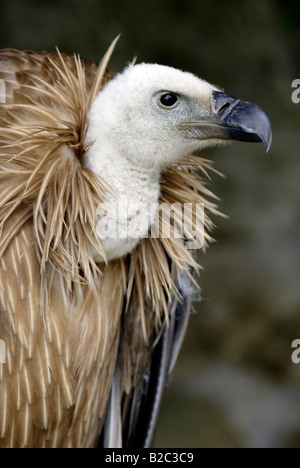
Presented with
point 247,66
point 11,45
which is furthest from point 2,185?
point 247,66

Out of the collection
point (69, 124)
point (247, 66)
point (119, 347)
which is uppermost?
point (247, 66)

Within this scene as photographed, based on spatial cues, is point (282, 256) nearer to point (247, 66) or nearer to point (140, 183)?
point (247, 66)

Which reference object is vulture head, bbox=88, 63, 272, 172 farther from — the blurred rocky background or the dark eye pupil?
the blurred rocky background

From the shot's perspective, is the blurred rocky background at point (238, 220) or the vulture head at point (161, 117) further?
the blurred rocky background at point (238, 220)

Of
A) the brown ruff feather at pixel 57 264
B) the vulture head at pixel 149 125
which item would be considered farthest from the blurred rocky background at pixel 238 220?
the vulture head at pixel 149 125

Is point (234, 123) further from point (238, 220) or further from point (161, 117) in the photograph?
point (238, 220)

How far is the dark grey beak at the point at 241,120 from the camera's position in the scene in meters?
1.19

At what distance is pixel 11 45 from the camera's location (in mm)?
2654

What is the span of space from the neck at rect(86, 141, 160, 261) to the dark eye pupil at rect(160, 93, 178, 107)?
12 cm

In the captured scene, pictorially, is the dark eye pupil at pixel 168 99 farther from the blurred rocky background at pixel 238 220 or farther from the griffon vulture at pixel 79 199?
the blurred rocky background at pixel 238 220

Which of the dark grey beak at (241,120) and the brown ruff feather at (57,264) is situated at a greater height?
the dark grey beak at (241,120)

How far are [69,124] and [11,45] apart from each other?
1.59 meters
